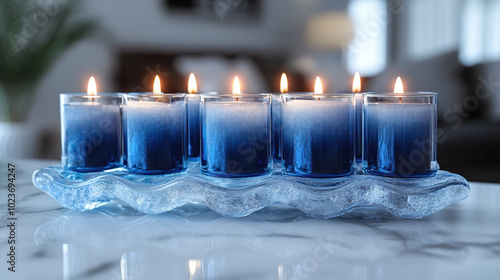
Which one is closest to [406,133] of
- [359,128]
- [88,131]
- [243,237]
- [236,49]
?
[359,128]

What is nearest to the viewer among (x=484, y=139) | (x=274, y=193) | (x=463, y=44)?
(x=274, y=193)

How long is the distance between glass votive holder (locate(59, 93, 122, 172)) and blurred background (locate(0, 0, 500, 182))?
227 centimetres

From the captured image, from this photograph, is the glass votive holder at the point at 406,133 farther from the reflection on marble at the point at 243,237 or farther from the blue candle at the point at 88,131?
the blue candle at the point at 88,131

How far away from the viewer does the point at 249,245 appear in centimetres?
51

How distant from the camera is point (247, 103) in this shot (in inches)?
25.8

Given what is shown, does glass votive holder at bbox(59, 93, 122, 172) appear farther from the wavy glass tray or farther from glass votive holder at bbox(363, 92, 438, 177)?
glass votive holder at bbox(363, 92, 438, 177)

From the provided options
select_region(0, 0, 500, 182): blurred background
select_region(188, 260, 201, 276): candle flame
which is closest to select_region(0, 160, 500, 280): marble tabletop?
select_region(188, 260, 201, 276): candle flame

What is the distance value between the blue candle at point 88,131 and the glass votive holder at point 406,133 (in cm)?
37

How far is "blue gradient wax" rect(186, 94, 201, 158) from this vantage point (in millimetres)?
826

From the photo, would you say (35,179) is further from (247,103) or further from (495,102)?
(495,102)

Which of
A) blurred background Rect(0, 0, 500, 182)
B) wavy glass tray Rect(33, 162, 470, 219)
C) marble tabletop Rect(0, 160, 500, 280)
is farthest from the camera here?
blurred background Rect(0, 0, 500, 182)

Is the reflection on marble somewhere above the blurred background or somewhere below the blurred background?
below

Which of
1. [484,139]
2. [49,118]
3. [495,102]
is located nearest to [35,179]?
[484,139]

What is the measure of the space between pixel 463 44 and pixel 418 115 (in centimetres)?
301
